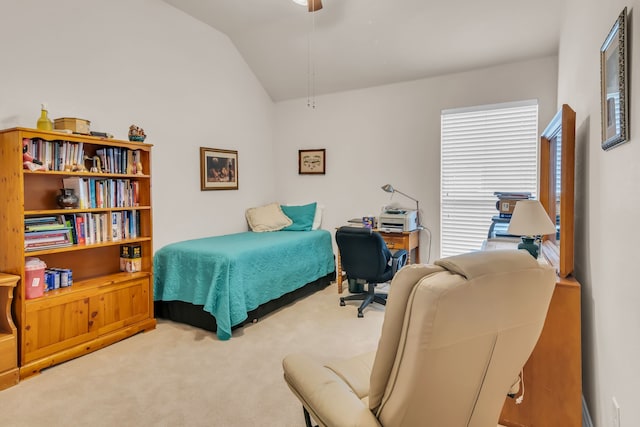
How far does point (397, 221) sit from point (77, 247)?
307cm

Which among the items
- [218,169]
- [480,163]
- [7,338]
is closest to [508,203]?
[480,163]

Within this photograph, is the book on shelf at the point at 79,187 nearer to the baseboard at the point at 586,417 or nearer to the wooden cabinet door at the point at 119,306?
the wooden cabinet door at the point at 119,306

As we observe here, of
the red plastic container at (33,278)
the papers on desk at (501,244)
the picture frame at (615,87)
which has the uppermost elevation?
the picture frame at (615,87)

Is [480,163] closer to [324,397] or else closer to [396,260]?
[396,260]

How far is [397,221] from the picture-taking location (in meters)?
4.24

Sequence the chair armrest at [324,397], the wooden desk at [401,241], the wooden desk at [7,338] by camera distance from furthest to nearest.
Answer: the wooden desk at [401,241], the wooden desk at [7,338], the chair armrest at [324,397]

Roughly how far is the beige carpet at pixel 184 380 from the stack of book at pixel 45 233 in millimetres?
876

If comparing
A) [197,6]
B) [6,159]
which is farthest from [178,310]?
[197,6]

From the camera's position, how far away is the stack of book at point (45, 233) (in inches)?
104

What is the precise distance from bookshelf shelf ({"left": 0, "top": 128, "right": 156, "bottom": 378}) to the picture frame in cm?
320

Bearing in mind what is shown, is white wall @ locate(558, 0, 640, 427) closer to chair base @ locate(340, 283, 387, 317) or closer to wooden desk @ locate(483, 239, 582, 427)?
wooden desk @ locate(483, 239, 582, 427)

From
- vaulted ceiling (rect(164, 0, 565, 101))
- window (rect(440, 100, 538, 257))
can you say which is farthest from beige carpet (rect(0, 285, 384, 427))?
vaulted ceiling (rect(164, 0, 565, 101))

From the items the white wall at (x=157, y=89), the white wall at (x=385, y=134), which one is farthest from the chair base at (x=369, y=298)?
the white wall at (x=157, y=89)

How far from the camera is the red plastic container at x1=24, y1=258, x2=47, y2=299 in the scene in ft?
8.52
